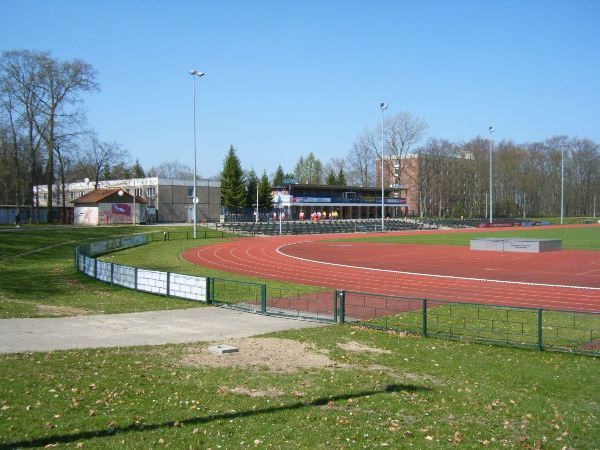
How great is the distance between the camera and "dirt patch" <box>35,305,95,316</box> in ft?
61.9

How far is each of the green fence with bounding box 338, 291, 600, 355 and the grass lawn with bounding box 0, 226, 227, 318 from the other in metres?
6.75

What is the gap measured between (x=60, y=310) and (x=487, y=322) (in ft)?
45.5

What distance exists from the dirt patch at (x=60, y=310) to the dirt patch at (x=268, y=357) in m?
6.78

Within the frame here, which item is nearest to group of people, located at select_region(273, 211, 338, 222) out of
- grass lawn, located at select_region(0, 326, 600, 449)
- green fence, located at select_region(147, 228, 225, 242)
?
green fence, located at select_region(147, 228, 225, 242)

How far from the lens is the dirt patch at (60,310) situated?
61.9 ft

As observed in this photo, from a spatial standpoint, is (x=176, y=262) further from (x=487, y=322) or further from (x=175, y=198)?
(x=175, y=198)

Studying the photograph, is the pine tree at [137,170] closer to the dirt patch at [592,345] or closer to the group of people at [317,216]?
the group of people at [317,216]

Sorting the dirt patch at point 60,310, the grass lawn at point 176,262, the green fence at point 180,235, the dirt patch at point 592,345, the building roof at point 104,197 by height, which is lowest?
the grass lawn at point 176,262

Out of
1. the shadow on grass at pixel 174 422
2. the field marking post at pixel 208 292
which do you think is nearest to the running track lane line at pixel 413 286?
the field marking post at pixel 208 292

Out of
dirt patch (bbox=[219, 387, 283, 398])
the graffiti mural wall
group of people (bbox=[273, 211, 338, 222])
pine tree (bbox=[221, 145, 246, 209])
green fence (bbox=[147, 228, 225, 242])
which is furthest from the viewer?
pine tree (bbox=[221, 145, 246, 209])

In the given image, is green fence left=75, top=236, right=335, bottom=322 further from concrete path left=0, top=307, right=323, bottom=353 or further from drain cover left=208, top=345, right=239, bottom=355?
drain cover left=208, top=345, right=239, bottom=355

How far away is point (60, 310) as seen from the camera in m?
19.6

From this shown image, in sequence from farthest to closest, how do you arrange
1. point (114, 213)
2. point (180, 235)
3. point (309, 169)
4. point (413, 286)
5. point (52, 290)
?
point (309, 169)
point (114, 213)
point (180, 235)
point (413, 286)
point (52, 290)

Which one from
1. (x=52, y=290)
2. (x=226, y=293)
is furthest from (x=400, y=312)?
(x=52, y=290)
